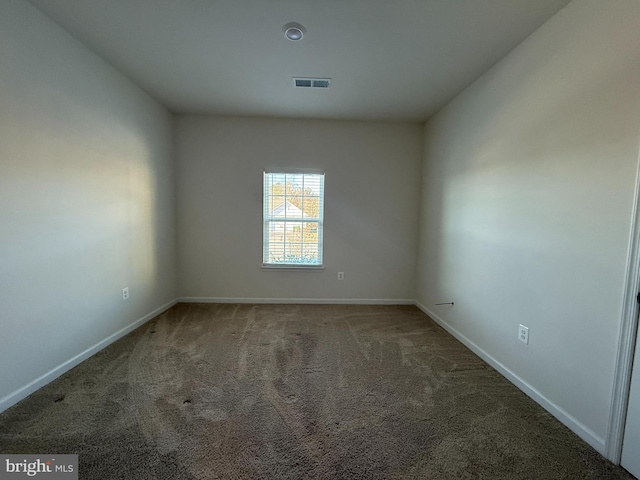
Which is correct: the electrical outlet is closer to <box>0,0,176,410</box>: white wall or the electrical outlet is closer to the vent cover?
the vent cover

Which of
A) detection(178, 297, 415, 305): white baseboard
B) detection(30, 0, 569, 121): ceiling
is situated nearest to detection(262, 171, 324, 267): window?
detection(178, 297, 415, 305): white baseboard

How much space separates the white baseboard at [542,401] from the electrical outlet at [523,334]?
0.30m

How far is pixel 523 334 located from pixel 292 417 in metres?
1.76

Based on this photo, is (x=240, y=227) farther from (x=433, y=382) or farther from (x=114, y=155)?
(x=433, y=382)

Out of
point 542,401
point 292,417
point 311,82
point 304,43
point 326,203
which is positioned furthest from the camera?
point 326,203

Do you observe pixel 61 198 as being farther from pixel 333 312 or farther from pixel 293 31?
pixel 333 312

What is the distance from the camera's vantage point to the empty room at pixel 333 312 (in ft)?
4.29

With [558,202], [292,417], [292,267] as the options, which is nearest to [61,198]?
[292,417]

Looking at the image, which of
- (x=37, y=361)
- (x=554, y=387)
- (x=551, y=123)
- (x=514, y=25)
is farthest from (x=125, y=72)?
(x=554, y=387)

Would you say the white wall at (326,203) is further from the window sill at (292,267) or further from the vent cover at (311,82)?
the vent cover at (311,82)

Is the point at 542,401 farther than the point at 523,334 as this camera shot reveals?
No

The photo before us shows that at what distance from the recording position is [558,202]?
162 centimetres

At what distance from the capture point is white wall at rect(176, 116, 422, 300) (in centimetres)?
348

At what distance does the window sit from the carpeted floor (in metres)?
1.39
